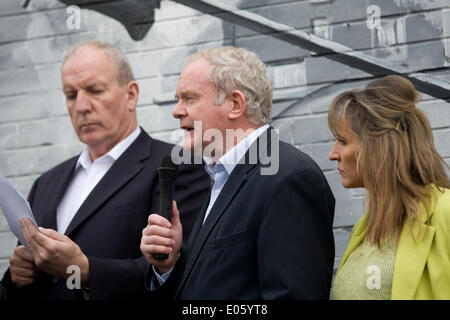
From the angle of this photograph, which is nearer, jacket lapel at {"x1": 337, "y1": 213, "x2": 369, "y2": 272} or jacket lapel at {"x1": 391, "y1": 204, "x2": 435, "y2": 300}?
jacket lapel at {"x1": 391, "y1": 204, "x2": 435, "y2": 300}

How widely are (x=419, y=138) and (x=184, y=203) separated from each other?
43.5 inches

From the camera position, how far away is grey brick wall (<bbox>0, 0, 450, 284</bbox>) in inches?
127

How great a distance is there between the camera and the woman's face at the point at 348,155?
2371 millimetres

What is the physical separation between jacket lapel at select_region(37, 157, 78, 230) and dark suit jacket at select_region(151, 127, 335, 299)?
40.3 inches

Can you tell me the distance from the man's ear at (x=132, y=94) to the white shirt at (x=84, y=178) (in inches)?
4.9

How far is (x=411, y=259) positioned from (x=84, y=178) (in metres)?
1.77

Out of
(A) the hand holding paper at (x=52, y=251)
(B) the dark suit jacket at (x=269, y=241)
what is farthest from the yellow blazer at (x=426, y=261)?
(A) the hand holding paper at (x=52, y=251)

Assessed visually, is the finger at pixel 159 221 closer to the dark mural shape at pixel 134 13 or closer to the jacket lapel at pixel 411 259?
the jacket lapel at pixel 411 259

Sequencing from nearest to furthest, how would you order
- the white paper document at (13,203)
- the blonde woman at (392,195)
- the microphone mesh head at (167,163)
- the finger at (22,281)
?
1. the blonde woman at (392,195)
2. the microphone mesh head at (167,163)
3. the white paper document at (13,203)
4. the finger at (22,281)

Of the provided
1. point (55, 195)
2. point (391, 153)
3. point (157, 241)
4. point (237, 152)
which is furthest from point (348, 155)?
point (55, 195)

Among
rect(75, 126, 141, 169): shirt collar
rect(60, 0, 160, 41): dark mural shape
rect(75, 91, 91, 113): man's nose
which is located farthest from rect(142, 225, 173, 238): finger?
rect(60, 0, 160, 41): dark mural shape

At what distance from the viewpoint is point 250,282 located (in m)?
2.11

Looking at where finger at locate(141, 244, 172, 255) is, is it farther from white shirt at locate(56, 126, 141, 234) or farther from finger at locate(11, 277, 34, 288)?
white shirt at locate(56, 126, 141, 234)
